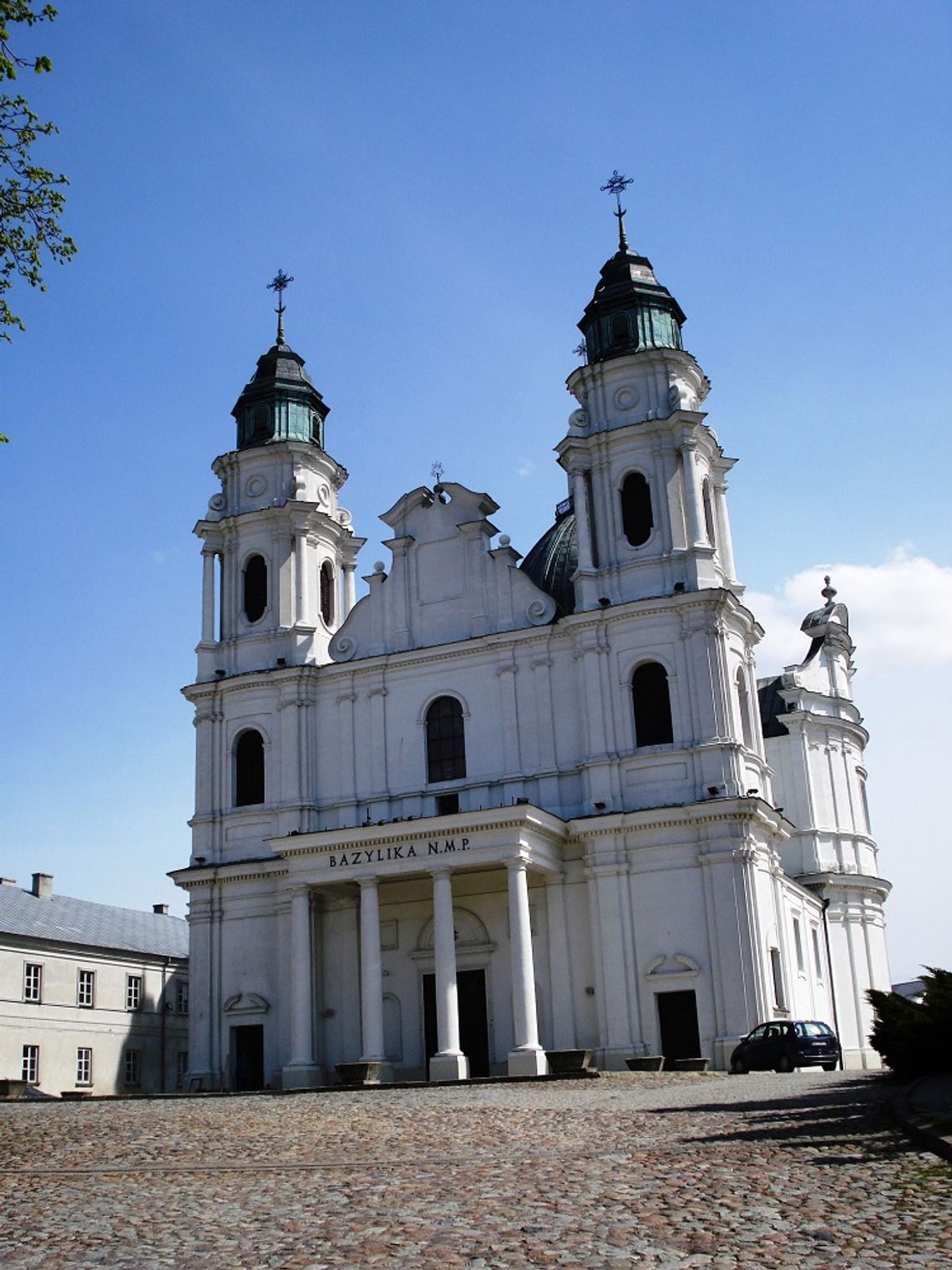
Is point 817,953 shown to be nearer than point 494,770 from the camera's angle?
No

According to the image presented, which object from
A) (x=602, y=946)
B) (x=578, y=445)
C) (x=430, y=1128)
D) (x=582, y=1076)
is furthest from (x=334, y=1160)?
(x=578, y=445)

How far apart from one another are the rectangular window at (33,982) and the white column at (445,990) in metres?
19.3

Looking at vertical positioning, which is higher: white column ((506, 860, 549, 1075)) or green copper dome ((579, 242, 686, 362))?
green copper dome ((579, 242, 686, 362))

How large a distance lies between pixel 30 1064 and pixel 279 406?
77.4 ft

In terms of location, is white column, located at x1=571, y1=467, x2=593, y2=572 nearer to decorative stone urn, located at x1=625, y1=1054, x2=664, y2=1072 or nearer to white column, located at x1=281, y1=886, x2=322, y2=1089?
white column, located at x1=281, y1=886, x2=322, y2=1089

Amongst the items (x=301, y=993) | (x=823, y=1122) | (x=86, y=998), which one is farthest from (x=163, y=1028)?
(x=823, y=1122)

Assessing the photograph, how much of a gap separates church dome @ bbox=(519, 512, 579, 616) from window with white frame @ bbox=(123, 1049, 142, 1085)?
77.6 ft

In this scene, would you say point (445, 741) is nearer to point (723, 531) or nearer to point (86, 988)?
point (723, 531)

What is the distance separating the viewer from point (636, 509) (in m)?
37.7

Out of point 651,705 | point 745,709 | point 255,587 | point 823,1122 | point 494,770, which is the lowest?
point 823,1122

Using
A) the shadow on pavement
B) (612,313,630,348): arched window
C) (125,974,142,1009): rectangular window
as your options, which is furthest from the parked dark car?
(125,974,142,1009): rectangular window

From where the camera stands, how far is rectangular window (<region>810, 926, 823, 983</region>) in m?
42.7

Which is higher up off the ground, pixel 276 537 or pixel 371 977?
pixel 276 537

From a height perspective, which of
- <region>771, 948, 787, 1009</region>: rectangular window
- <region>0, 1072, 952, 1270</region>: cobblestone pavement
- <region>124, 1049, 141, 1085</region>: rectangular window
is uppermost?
<region>771, 948, 787, 1009</region>: rectangular window
